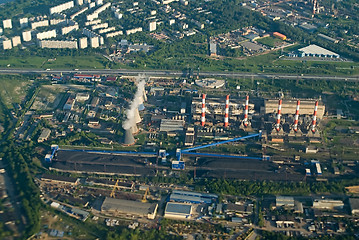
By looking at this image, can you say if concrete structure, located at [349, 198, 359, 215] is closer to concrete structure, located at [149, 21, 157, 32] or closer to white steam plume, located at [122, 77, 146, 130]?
white steam plume, located at [122, 77, 146, 130]

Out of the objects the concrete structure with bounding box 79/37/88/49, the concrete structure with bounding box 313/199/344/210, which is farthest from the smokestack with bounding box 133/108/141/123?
the concrete structure with bounding box 79/37/88/49

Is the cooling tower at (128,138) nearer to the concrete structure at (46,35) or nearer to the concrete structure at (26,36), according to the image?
the concrete structure at (46,35)

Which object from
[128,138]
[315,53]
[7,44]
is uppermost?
[7,44]

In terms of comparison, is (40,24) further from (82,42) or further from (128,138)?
(128,138)

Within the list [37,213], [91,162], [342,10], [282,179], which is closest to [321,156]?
[282,179]

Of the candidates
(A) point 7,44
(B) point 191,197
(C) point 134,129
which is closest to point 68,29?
(A) point 7,44
